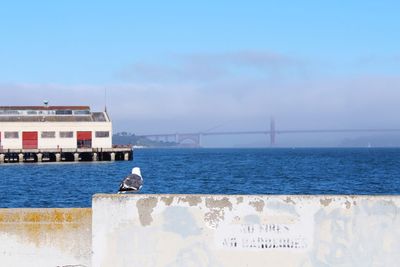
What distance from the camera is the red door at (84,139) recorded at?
106 meters

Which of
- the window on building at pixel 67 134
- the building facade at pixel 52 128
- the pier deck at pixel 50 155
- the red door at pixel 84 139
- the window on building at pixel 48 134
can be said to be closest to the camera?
the pier deck at pixel 50 155

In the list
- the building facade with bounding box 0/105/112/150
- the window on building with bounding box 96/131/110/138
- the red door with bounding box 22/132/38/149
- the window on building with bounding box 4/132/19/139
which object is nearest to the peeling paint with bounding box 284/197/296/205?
the building facade with bounding box 0/105/112/150

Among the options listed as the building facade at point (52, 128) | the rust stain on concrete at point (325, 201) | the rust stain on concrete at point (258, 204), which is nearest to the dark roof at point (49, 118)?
the building facade at point (52, 128)

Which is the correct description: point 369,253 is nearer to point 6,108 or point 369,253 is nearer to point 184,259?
point 184,259

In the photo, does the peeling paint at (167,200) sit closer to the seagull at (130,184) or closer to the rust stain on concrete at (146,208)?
the rust stain on concrete at (146,208)

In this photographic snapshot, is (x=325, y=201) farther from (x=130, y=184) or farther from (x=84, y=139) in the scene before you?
(x=84, y=139)

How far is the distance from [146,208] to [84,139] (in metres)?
100

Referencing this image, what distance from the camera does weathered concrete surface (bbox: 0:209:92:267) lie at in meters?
8.09

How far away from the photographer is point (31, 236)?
8180 millimetres

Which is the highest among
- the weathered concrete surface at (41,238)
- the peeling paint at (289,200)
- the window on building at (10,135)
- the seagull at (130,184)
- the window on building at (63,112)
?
the window on building at (63,112)

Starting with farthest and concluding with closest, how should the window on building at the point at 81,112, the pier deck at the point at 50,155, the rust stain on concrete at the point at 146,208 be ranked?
1. the window on building at the point at 81,112
2. the pier deck at the point at 50,155
3. the rust stain on concrete at the point at 146,208

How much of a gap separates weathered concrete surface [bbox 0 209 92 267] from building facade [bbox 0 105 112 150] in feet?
318

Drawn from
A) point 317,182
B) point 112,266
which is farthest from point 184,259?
point 317,182

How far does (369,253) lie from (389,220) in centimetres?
39
